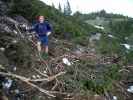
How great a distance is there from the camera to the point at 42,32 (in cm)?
1123

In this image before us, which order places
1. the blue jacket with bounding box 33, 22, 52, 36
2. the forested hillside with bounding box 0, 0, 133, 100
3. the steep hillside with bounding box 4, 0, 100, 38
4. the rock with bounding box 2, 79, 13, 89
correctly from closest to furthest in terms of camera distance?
1. the rock with bounding box 2, 79, 13, 89
2. the forested hillside with bounding box 0, 0, 133, 100
3. the blue jacket with bounding box 33, 22, 52, 36
4. the steep hillside with bounding box 4, 0, 100, 38

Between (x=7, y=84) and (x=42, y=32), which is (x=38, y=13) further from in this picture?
(x=7, y=84)

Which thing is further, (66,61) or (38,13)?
(38,13)

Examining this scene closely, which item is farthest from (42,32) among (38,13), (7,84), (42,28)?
(38,13)

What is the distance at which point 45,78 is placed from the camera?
1016cm

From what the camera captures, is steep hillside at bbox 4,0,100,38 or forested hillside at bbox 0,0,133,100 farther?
steep hillside at bbox 4,0,100,38

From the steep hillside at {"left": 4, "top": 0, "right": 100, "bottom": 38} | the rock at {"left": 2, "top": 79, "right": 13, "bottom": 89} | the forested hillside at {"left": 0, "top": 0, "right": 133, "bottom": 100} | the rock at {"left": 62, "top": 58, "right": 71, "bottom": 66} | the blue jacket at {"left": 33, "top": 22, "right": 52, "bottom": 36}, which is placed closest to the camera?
the rock at {"left": 2, "top": 79, "right": 13, "bottom": 89}

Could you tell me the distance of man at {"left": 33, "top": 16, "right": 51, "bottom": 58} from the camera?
1119 cm

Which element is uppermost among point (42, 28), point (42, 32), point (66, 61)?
point (42, 28)

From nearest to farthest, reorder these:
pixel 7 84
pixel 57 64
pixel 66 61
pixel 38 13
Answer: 1. pixel 7 84
2. pixel 57 64
3. pixel 66 61
4. pixel 38 13

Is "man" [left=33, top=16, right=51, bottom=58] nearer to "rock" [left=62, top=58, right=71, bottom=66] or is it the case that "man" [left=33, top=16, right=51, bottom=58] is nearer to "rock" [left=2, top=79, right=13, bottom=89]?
"rock" [left=62, top=58, right=71, bottom=66]

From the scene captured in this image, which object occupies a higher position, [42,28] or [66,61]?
[42,28]

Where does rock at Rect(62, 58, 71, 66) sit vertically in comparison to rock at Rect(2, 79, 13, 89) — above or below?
below

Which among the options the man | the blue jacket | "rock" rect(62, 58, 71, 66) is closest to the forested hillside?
"rock" rect(62, 58, 71, 66)
